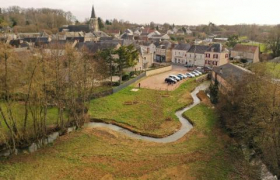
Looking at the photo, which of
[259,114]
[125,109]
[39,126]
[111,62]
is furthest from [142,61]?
[259,114]

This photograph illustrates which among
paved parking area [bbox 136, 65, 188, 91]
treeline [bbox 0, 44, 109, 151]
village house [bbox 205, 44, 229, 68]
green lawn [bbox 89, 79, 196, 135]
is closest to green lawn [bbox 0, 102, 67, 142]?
treeline [bbox 0, 44, 109, 151]

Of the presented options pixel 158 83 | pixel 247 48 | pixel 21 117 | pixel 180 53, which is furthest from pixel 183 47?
pixel 21 117

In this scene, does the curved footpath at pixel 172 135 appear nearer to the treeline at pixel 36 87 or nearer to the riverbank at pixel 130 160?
the riverbank at pixel 130 160

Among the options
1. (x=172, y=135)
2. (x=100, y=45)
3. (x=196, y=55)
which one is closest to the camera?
(x=172, y=135)

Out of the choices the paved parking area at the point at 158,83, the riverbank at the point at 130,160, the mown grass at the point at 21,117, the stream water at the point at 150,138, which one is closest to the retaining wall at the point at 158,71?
the paved parking area at the point at 158,83

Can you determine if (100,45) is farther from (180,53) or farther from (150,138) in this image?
(150,138)

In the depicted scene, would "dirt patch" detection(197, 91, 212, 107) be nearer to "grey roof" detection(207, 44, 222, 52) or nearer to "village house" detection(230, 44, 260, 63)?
"grey roof" detection(207, 44, 222, 52)
